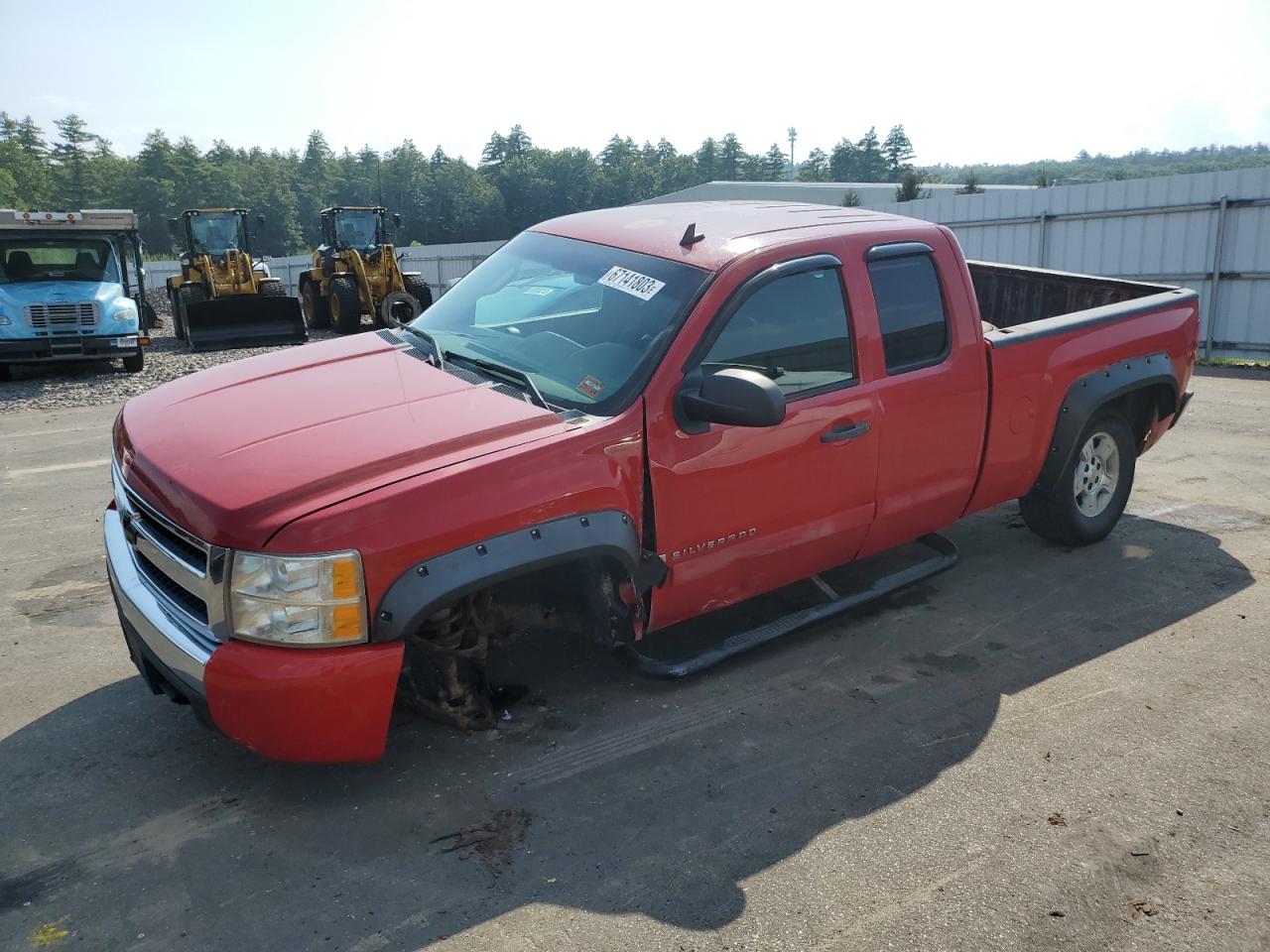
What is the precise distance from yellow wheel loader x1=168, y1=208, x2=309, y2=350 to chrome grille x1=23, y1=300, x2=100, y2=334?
9.87ft

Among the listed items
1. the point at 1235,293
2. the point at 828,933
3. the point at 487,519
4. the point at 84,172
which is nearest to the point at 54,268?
the point at 487,519

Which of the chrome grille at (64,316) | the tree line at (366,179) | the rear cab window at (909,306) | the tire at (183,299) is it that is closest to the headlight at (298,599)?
the rear cab window at (909,306)

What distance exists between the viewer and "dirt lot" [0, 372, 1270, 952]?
8.74 ft

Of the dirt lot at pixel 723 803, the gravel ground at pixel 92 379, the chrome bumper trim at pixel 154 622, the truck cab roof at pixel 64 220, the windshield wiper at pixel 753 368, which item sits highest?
the truck cab roof at pixel 64 220

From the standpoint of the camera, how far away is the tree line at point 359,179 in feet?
279

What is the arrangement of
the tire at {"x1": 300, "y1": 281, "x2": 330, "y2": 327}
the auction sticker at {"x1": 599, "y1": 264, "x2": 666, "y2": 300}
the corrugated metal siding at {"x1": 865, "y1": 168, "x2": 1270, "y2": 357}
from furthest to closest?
the tire at {"x1": 300, "y1": 281, "x2": 330, "y2": 327}
the corrugated metal siding at {"x1": 865, "y1": 168, "x2": 1270, "y2": 357}
the auction sticker at {"x1": 599, "y1": 264, "x2": 666, "y2": 300}

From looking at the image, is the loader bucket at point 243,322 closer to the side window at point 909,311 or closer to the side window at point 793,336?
the side window at point 909,311

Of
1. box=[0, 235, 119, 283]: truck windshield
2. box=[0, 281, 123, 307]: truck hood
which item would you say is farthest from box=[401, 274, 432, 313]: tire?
box=[0, 281, 123, 307]: truck hood

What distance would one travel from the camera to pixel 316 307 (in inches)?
884

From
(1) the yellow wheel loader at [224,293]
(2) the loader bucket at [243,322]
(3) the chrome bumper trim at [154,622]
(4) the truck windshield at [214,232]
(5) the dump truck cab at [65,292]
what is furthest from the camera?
(4) the truck windshield at [214,232]

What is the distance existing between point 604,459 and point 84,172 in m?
106

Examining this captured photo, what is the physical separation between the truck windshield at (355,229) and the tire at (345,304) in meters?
1.41

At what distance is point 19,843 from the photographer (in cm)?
297

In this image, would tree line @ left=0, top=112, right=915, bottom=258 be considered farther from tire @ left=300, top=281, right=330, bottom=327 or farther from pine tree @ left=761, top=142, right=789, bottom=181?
tire @ left=300, top=281, right=330, bottom=327
